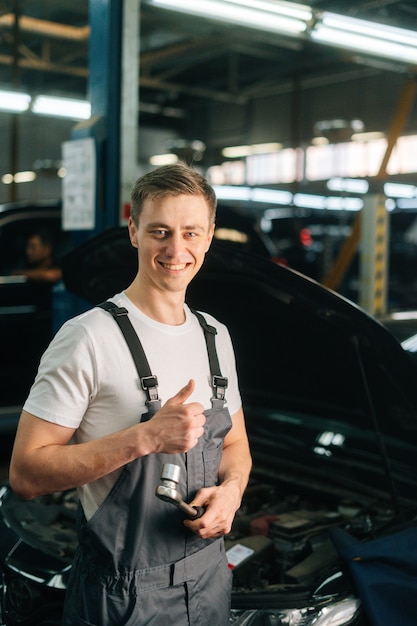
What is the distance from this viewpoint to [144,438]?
1.47 m

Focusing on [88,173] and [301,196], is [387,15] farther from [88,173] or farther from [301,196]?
[301,196]

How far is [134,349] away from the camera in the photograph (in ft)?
5.25

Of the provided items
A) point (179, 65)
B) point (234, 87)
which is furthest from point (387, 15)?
point (234, 87)

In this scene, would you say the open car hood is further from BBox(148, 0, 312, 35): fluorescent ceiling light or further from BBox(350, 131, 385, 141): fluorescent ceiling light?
BBox(350, 131, 385, 141): fluorescent ceiling light

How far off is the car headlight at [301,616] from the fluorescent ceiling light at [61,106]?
17.5 feet

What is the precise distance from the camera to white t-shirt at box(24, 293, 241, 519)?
61.0 inches

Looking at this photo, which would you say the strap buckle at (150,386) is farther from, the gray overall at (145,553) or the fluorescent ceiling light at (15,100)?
the fluorescent ceiling light at (15,100)

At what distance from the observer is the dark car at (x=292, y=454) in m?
2.12

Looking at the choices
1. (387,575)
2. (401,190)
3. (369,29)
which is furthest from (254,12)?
(401,190)

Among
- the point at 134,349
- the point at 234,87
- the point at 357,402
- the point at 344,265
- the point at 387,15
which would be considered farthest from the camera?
the point at 234,87

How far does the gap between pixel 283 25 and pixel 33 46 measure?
35.1ft

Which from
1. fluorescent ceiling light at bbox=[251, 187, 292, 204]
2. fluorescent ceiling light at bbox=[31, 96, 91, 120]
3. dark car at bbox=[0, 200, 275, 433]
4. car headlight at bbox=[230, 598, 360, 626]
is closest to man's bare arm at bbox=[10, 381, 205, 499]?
car headlight at bbox=[230, 598, 360, 626]

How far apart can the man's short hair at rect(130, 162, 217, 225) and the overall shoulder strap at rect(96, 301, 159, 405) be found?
0.75 ft

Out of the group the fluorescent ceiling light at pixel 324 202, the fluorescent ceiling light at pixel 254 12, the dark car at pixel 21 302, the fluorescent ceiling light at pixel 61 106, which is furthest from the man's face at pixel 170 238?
the fluorescent ceiling light at pixel 324 202
